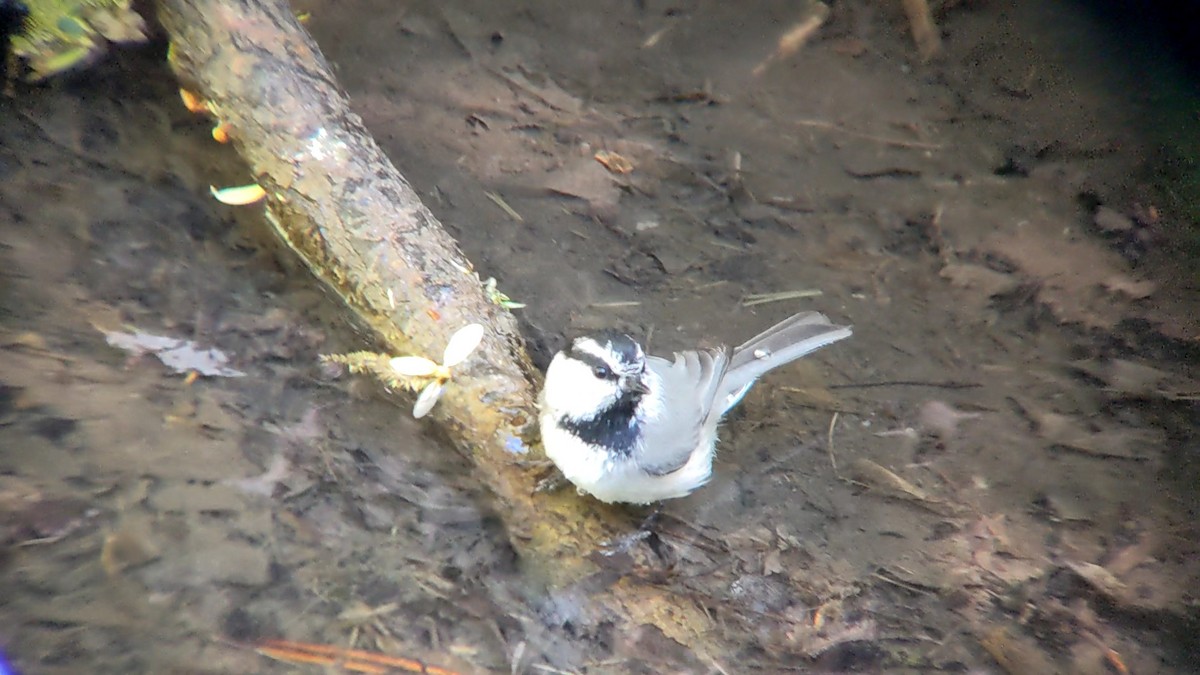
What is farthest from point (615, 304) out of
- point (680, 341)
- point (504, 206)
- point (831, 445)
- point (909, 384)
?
point (909, 384)

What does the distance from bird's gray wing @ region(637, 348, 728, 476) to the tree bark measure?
1.18 feet

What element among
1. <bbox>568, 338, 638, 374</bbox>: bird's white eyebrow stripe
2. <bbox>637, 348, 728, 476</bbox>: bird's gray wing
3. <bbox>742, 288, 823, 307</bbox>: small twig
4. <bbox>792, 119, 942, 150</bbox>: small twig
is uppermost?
<bbox>568, 338, 638, 374</bbox>: bird's white eyebrow stripe

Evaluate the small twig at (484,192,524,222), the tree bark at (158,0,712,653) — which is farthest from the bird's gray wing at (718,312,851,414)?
the small twig at (484,192,524,222)

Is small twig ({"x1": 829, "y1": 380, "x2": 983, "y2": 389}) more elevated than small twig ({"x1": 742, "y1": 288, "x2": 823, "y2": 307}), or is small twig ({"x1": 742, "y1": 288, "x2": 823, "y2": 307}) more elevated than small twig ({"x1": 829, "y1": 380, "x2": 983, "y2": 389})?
small twig ({"x1": 742, "y1": 288, "x2": 823, "y2": 307})

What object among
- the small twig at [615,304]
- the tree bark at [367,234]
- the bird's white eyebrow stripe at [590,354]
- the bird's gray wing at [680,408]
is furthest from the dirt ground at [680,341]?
the bird's white eyebrow stripe at [590,354]

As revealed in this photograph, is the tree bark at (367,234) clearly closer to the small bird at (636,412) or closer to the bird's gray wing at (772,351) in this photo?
the small bird at (636,412)

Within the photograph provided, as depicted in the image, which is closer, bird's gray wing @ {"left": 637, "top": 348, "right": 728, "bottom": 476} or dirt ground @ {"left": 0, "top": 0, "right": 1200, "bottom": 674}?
dirt ground @ {"left": 0, "top": 0, "right": 1200, "bottom": 674}

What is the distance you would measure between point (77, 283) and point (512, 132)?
228cm

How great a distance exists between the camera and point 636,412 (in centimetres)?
304

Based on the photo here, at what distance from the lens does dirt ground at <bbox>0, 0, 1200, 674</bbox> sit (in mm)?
2494

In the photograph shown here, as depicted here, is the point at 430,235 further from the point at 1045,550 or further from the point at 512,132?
the point at 1045,550

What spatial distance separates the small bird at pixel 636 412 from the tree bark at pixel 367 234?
0.19 metres

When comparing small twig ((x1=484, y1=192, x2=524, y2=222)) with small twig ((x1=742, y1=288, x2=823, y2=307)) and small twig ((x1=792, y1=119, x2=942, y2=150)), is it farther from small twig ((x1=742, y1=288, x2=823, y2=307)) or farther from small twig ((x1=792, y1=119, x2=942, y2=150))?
small twig ((x1=792, y1=119, x2=942, y2=150))

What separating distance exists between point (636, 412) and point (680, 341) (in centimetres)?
80
